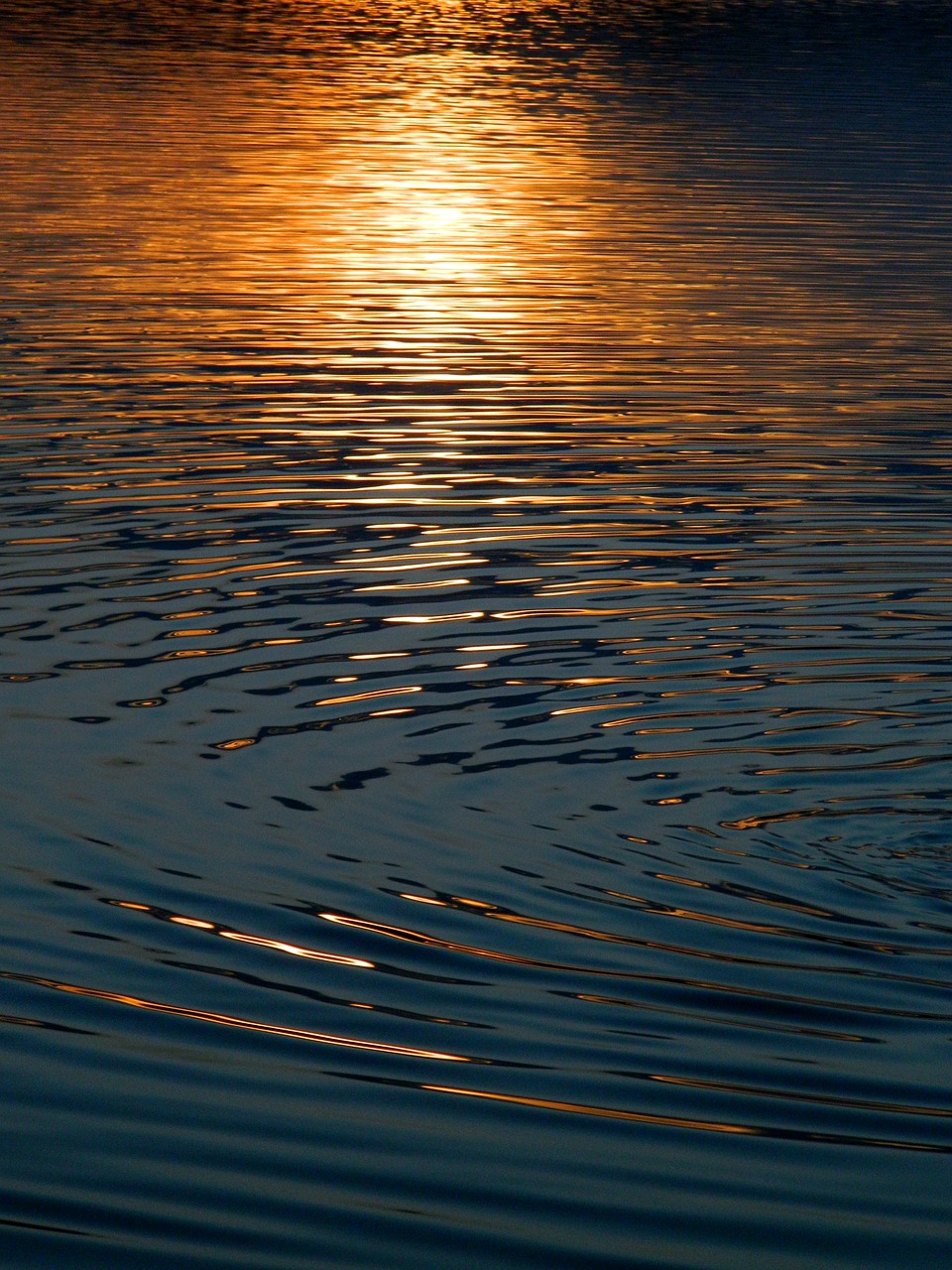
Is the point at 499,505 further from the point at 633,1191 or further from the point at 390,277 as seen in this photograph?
the point at 390,277

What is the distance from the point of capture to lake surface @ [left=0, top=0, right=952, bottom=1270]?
488 centimetres

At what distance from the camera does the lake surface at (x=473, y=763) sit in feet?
16.0

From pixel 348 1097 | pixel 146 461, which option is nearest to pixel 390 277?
pixel 146 461

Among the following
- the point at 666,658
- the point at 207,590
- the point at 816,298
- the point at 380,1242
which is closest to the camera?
the point at 380,1242

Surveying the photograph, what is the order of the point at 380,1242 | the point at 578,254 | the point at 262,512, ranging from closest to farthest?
1. the point at 380,1242
2. the point at 262,512
3. the point at 578,254

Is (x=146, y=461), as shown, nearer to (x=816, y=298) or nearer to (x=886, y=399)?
(x=886, y=399)

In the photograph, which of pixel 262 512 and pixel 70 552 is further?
pixel 262 512

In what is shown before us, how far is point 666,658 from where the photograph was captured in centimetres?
851

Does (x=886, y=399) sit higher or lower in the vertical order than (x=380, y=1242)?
lower

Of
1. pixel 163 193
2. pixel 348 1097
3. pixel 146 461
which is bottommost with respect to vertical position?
pixel 163 193

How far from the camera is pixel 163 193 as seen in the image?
2236 centimetres

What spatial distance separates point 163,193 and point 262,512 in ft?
41.4

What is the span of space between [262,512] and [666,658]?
303 cm

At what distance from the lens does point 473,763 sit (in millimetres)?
7398
